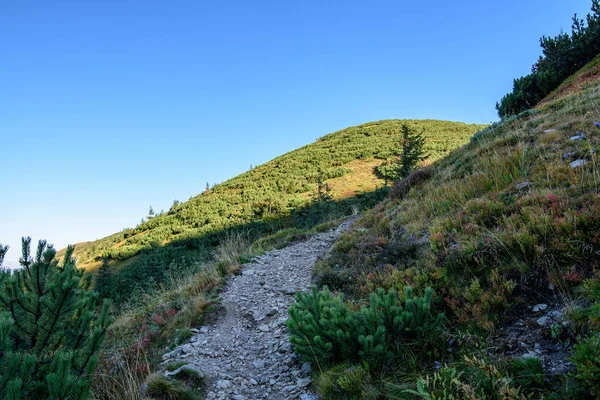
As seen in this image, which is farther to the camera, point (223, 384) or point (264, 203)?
point (264, 203)

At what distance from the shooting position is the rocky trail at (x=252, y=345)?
162 inches

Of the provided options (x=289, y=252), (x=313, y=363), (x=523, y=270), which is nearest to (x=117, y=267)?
(x=289, y=252)

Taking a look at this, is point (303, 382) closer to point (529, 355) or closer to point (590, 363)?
point (529, 355)

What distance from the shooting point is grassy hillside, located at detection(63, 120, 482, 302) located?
74.2 feet

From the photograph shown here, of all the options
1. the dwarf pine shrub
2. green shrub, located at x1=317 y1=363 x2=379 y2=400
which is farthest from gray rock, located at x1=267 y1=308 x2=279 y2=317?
green shrub, located at x1=317 y1=363 x2=379 y2=400

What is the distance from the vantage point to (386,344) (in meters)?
3.53

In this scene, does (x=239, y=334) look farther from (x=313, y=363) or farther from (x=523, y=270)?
(x=523, y=270)

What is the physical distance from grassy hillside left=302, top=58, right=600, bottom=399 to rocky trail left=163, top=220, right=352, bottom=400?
2.64 ft

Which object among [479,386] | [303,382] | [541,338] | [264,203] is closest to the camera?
[479,386]

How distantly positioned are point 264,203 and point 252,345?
24.5 m

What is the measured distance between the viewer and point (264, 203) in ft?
97.0

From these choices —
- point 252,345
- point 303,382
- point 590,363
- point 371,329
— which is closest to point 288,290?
point 252,345

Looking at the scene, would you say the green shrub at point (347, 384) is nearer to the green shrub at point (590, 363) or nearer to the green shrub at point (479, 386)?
the green shrub at point (479, 386)

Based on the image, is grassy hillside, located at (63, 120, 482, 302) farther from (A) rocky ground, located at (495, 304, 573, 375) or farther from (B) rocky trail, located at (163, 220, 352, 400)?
(A) rocky ground, located at (495, 304, 573, 375)
